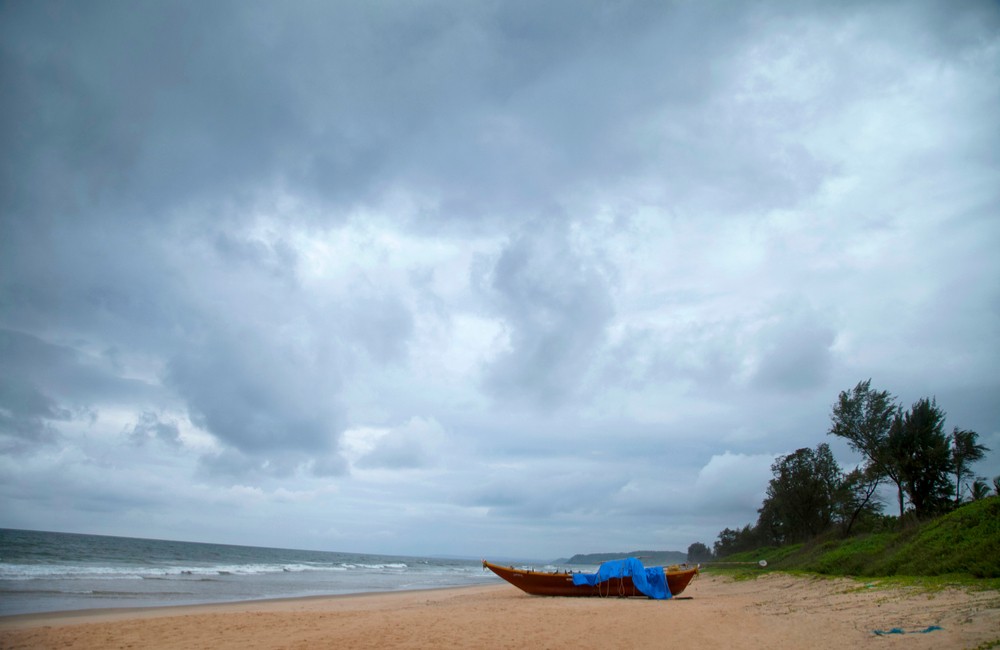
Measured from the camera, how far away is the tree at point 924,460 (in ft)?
99.2

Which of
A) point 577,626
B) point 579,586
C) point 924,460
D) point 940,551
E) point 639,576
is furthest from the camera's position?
point 924,460

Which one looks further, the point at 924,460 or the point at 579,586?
the point at 924,460

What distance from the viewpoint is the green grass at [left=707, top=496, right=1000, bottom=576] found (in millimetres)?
15016

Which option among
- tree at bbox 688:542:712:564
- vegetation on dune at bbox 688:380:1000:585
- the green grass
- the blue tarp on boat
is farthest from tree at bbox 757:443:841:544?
tree at bbox 688:542:712:564

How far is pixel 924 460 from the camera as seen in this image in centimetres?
3045

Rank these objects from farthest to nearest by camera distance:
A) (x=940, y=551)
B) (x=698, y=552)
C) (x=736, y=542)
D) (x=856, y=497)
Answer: (x=698, y=552), (x=736, y=542), (x=856, y=497), (x=940, y=551)

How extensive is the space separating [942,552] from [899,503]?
1592 cm

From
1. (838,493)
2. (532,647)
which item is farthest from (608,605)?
(838,493)

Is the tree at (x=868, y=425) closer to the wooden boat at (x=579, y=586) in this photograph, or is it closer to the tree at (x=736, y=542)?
the wooden boat at (x=579, y=586)

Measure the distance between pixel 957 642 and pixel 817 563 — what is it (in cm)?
2257

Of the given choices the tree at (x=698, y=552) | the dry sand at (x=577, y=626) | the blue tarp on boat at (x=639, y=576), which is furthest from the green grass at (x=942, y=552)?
the tree at (x=698, y=552)

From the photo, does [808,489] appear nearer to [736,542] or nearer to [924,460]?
[924,460]

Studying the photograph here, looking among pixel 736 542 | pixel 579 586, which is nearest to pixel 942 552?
pixel 579 586

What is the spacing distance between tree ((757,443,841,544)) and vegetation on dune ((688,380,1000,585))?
0.08 meters
